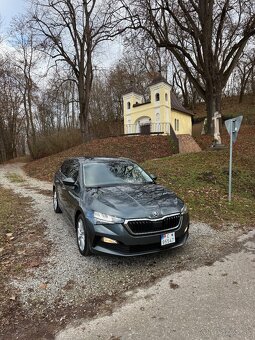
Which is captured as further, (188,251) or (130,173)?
(130,173)

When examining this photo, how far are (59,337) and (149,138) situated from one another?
21.4 meters

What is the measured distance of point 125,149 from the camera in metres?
21.5

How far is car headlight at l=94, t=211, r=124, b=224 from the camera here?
3972mm

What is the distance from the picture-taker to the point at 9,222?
6688 millimetres

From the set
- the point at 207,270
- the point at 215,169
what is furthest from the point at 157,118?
the point at 207,270

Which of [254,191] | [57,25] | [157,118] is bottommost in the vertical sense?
[254,191]

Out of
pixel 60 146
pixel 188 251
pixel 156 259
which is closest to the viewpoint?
pixel 156 259

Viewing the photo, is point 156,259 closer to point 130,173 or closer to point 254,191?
point 130,173

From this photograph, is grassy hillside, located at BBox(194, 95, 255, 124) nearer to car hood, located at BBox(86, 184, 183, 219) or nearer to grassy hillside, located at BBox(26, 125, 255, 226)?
grassy hillside, located at BBox(26, 125, 255, 226)

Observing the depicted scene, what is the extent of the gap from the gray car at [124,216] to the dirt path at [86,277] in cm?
29

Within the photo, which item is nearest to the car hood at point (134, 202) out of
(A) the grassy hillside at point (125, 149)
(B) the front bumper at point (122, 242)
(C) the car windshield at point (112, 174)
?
(B) the front bumper at point (122, 242)

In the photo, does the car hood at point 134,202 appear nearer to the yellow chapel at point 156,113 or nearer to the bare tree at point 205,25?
the bare tree at point 205,25

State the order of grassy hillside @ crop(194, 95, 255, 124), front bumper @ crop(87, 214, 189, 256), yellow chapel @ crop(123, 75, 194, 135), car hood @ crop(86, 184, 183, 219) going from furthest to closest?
grassy hillside @ crop(194, 95, 255, 124) < yellow chapel @ crop(123, 75, 194, 135) < car hood @ crop(86, 184, 183, 219) < front bumper @ crop(87, 214, 189, 256)

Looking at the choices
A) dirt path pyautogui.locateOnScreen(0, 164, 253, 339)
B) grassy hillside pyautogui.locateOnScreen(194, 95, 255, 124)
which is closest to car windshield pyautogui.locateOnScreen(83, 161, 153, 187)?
dirt path pyautogui.locateOnScreen(0, 164, 253, 339)
